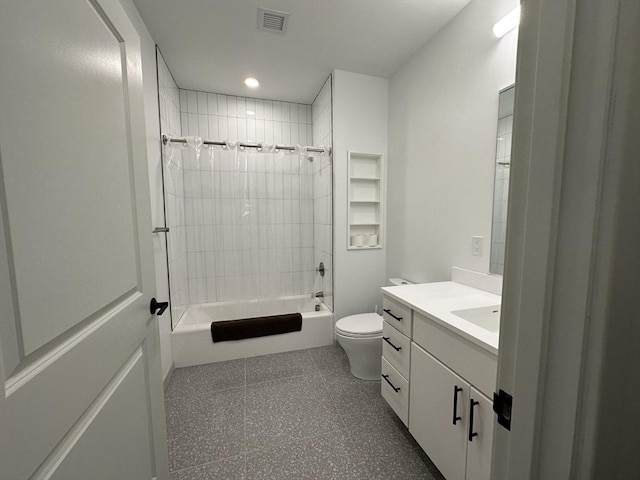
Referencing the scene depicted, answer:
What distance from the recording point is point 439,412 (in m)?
1.17

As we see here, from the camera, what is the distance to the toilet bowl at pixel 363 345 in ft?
6.39

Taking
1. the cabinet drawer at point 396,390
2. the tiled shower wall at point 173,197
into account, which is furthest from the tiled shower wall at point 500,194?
the tiled shower wall at point 173,197

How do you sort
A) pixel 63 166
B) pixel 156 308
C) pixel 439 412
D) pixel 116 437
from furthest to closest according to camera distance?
pixel 439 412 → pixel 156 308 → pixel 116 437 → pixel 63 166

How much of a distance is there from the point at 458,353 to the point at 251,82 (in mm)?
2807

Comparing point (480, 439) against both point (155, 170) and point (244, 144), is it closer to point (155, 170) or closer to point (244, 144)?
point (155, 170)

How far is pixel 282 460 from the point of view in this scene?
1.36 meters

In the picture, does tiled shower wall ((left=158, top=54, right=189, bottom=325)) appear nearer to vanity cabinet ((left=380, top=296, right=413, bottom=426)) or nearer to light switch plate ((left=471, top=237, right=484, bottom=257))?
vanity cabinet ((left=380, top=296, right=413, bottom=426))

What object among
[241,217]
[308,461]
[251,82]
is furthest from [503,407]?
[251,82]

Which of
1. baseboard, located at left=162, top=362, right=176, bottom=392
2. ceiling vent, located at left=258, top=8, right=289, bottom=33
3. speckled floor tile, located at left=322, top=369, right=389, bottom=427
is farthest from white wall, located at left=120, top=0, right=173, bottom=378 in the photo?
speckled floor tile, located at left=322, top=369, right=389, bottom=427

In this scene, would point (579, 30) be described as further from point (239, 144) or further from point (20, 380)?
point (239, 144)

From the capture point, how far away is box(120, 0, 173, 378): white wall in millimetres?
1766

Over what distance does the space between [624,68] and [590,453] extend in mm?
497

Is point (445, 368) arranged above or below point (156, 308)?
below

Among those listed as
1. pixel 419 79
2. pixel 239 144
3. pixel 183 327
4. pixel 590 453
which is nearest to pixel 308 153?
pixel 239 144
